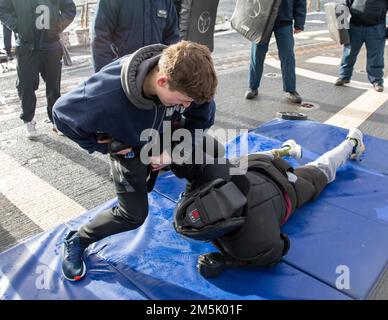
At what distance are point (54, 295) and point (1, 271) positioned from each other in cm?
41

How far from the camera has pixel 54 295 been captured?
2.12 meters

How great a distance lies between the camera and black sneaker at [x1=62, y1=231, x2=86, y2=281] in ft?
7.22

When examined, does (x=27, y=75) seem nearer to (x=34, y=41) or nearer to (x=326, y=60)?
(x=34, y=41)

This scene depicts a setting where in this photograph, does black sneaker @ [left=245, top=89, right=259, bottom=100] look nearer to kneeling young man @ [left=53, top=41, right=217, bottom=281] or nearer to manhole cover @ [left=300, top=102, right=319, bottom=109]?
manhole cover @ [left=300, top=102, right=319, bottom=109]

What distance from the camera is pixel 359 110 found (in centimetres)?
491

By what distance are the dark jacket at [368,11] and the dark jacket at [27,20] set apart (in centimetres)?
399

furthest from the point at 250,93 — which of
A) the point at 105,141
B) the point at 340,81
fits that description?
the point at 105,141

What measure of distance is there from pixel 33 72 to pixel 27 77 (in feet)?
0.26

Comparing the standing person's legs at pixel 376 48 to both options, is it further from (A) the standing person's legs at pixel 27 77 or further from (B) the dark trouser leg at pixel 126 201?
(B) the dark trouser leg at pixel 126 201

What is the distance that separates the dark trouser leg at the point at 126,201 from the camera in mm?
2102

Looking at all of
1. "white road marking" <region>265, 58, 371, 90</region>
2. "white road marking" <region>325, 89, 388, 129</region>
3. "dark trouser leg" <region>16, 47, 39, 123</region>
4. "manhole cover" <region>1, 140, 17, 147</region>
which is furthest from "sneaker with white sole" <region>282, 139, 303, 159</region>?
"white road marking" <region>265, 58, 371, 90</region>

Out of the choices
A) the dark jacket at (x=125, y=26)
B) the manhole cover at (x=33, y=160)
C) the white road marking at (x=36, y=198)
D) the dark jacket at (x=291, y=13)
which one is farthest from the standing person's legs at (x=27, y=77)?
the dark jacket at (x=291, y=13)

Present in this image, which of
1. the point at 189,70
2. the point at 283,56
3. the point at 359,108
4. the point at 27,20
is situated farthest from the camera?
the point at 359,108
